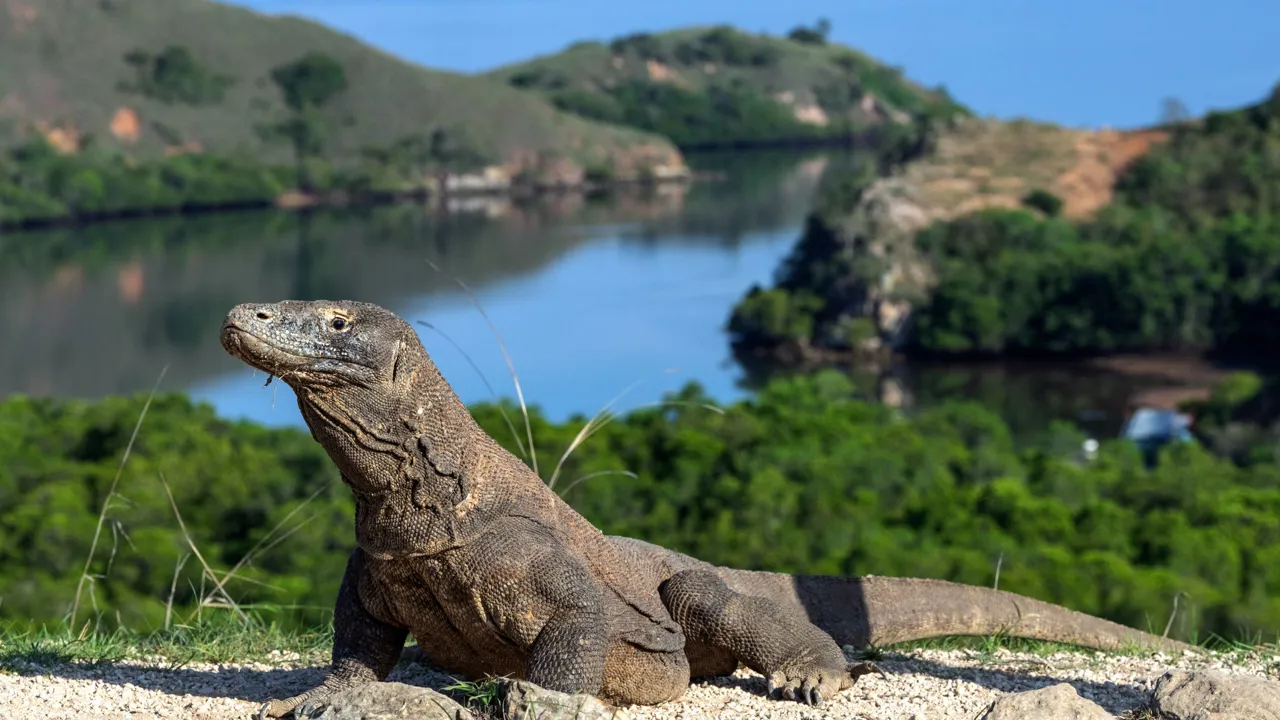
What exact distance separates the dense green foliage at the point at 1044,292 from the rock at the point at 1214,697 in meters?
73.9

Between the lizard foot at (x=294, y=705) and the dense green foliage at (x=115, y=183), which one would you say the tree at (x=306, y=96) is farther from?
the lizard foot at (x=294, y=705)

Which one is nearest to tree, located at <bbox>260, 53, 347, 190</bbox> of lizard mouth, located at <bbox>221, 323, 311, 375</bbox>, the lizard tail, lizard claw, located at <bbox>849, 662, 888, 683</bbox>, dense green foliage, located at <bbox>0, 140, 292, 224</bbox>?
dense green foliage, located at <bbox>0, 140, 292, 224</bbox>

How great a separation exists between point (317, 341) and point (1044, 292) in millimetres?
84752

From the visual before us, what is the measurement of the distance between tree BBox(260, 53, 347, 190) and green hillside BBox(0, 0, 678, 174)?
391 mm

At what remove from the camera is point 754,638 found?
621 cm

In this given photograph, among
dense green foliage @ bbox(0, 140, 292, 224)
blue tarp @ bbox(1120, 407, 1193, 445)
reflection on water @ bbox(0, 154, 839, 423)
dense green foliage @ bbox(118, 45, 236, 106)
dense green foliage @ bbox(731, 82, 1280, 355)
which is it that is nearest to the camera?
blue tarp @ bbox(1120, 407, 1193, 445)

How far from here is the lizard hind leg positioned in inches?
242

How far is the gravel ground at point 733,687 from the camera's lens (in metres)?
5.93

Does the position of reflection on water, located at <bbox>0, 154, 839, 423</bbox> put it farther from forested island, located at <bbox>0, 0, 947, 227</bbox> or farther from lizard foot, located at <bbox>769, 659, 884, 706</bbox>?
lizard foot, located at <bbox>769, 659, 884, 706</bbox>

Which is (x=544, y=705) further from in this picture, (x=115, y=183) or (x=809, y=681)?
(x=115, y=183)

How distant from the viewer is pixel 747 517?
103 ft

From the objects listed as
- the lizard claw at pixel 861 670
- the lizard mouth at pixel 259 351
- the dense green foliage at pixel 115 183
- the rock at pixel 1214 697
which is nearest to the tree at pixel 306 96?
the dense green foliage at pixel 115 183

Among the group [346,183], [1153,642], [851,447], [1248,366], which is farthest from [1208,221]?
[1153,642]

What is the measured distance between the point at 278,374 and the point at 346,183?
5664 inches
